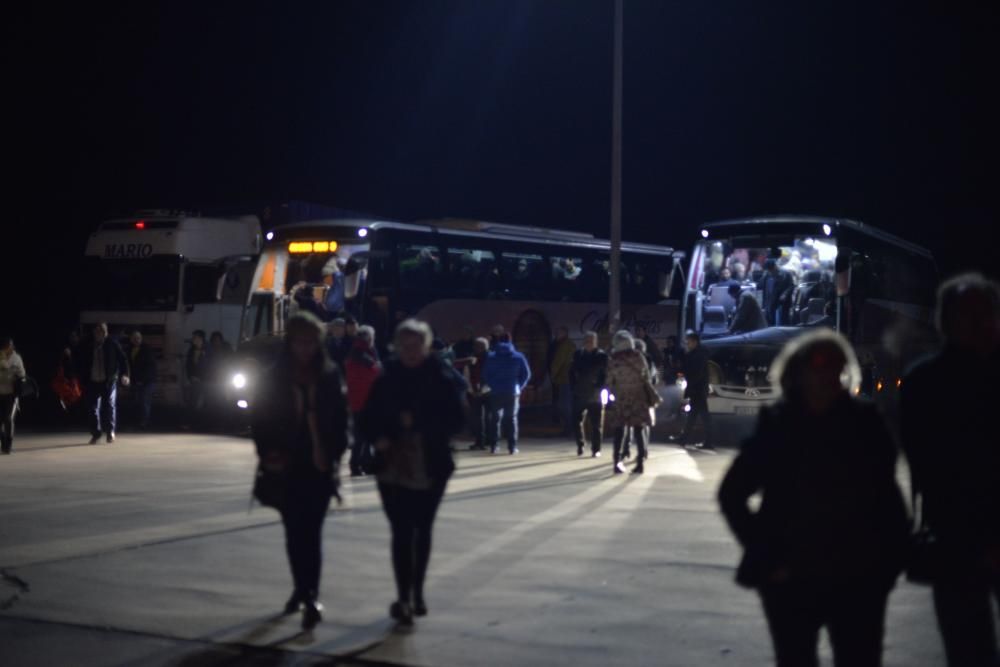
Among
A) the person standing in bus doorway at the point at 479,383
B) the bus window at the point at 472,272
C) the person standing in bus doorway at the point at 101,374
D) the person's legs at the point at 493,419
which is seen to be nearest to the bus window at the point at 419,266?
the bus window at the point at 472,272

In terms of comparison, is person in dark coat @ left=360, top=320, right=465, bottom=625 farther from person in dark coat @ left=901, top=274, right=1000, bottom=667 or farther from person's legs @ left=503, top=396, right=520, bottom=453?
person's legs @ left=503, top=396, right=520, bottom=453

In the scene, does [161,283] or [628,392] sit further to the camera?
[161,283]

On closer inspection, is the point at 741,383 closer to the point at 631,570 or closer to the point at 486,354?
the point at 486,354

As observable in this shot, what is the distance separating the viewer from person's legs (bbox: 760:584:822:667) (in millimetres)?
4387

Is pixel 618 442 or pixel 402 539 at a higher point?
pixel 618 442

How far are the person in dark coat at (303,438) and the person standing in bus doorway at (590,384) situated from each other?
10159 mm

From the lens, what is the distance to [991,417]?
471 centimetres

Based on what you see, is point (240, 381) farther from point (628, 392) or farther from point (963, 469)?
point (963, 469)

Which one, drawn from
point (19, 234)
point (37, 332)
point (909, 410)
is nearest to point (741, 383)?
point (909, 410)

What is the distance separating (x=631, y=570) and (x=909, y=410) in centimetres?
478

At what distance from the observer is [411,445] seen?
25.1 feet

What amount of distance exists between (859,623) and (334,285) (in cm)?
1949

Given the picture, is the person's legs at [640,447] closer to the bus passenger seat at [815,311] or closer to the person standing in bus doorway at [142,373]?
the bus passenger seat at [815,311]

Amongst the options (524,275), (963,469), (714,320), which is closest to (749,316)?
(714,320)
